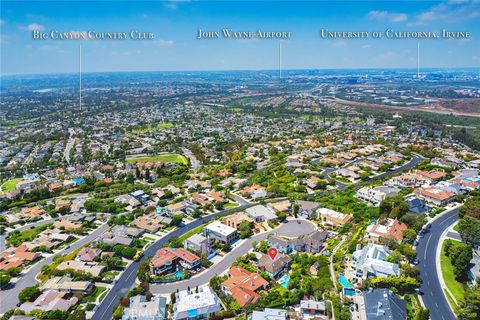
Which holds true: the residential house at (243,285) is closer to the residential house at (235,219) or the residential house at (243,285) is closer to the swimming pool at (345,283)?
the swimming pool at (345,283)

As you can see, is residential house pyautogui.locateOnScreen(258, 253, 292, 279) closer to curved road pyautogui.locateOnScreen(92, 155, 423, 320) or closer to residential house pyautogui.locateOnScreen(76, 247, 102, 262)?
curved road pyautogui.locateOnScreen(92, 155, 423, 320)

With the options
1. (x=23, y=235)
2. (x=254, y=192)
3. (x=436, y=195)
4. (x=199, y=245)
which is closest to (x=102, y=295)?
(x=199, y=245)

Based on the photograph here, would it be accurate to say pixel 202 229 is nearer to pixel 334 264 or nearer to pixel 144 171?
pixel 334 264

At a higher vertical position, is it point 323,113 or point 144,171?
point 323,113

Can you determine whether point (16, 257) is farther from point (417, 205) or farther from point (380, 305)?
point (417, 205)

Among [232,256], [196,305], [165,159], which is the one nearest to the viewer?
[196,305]

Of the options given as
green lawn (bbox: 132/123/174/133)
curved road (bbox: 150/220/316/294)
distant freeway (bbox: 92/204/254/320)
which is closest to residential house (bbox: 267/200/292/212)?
curved road (bbox: 150/220/316/294)

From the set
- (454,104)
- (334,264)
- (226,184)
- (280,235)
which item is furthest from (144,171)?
(454,104)
